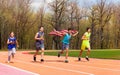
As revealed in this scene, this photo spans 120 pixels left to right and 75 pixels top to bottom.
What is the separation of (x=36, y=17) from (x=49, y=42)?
1136 centimetres

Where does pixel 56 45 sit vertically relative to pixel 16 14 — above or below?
below

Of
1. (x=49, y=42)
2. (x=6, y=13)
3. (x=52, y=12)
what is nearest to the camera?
(x=6, y=13)

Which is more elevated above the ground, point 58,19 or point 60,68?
point 58,19

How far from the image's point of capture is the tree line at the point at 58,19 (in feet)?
251

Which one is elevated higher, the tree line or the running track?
the tree line

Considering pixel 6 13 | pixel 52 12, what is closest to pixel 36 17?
pixel 52 12

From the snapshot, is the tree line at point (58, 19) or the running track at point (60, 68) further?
the tree line at point (58, 19)

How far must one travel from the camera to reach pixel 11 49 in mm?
19500

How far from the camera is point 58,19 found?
79812mm

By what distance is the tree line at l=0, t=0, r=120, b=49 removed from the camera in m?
76.6

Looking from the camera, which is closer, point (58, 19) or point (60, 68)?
point (60, 68)

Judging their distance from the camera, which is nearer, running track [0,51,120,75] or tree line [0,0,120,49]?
running track [0,51,120,75]

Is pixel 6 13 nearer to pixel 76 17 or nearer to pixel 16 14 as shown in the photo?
pixel 16 14

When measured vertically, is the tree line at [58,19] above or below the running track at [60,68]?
above
